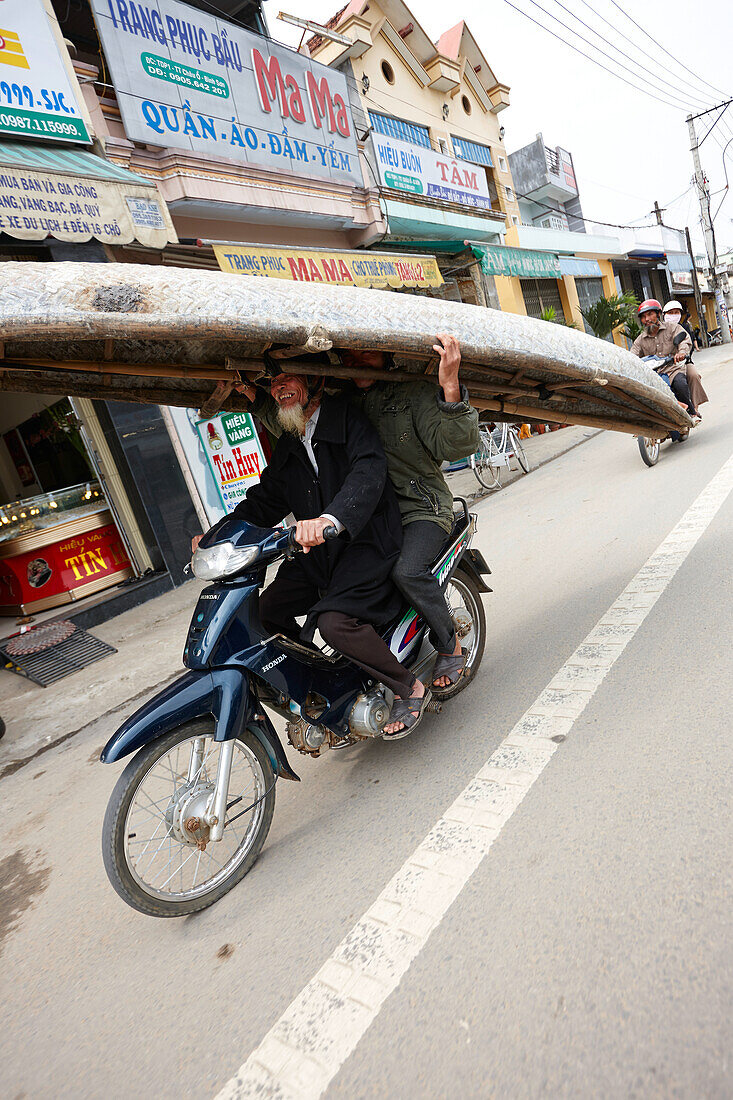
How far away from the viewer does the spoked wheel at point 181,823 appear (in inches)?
87.8

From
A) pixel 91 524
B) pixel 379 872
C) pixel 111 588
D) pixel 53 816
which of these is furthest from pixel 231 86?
pixel 379 872

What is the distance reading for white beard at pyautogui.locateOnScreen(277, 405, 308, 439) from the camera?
2.79 m

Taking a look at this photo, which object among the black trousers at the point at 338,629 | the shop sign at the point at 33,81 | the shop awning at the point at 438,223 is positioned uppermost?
the shop sign at the point at 33,81

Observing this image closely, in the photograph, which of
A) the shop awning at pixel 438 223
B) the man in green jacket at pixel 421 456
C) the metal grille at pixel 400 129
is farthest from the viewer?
the metal grille at pixel 400 129

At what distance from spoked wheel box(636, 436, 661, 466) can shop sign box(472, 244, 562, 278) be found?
856 cm

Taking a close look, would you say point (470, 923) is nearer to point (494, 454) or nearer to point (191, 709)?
point (191, 709)

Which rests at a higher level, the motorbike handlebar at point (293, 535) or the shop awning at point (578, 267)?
the shop awning at point (578, 267)

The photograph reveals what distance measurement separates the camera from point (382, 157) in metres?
12.8

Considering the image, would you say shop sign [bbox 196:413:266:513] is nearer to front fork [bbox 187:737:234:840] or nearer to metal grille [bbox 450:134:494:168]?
front fork [bbox 187:737:234:840]

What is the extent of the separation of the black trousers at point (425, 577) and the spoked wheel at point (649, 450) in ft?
16.7

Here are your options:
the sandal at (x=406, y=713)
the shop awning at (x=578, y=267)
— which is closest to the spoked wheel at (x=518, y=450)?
the sandal at (x=406, y=713)

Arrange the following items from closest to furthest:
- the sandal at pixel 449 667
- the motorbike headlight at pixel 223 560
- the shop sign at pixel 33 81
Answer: the motorbike headlight at pixel 223 560 < the sandal at pixel 449 667 < the shop sign at pixel 33 81

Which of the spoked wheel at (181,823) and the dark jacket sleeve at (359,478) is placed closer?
the spoked wheel at (181,823)

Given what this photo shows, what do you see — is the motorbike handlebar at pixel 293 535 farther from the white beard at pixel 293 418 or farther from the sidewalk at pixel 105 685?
the sidewalk at pixel 105 685
